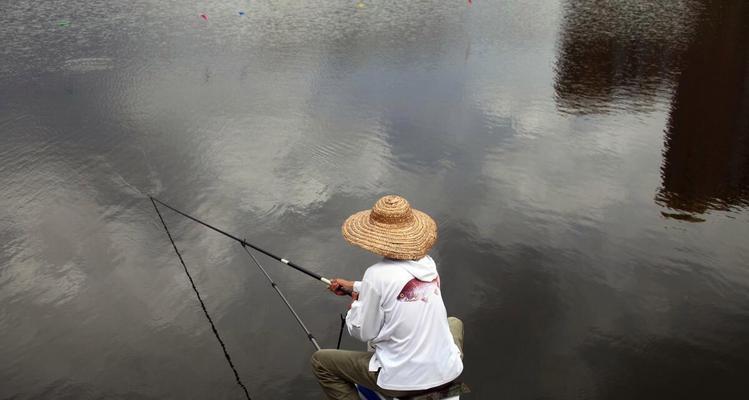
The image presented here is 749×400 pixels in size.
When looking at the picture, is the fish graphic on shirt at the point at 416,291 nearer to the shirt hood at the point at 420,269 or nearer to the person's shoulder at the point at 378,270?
the shirt hood at the point at 420,269

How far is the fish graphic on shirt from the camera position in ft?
9.08

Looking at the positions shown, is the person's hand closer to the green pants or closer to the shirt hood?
the green pants

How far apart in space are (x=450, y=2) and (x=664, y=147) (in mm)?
20038

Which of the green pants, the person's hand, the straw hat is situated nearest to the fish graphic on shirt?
the straw hat

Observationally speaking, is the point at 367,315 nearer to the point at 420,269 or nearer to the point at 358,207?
the point at 420,269

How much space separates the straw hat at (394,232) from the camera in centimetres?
280

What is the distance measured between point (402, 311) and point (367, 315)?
0.72 feet

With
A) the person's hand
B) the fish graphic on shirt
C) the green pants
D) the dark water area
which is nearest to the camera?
the fish graphic on shirt

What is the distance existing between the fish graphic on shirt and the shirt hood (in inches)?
1.2

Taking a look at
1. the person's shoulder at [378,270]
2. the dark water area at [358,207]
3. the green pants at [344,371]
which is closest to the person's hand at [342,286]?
the green pants at [344,371]

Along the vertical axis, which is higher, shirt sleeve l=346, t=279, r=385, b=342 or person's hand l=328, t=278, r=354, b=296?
shirt sleeve l=346, t=279, r=385, b=342

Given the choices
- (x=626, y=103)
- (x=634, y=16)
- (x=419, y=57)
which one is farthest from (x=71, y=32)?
(x=634, y=16)

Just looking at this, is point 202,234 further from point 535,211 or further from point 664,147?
point 664,147

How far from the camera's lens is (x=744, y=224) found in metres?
6.82
